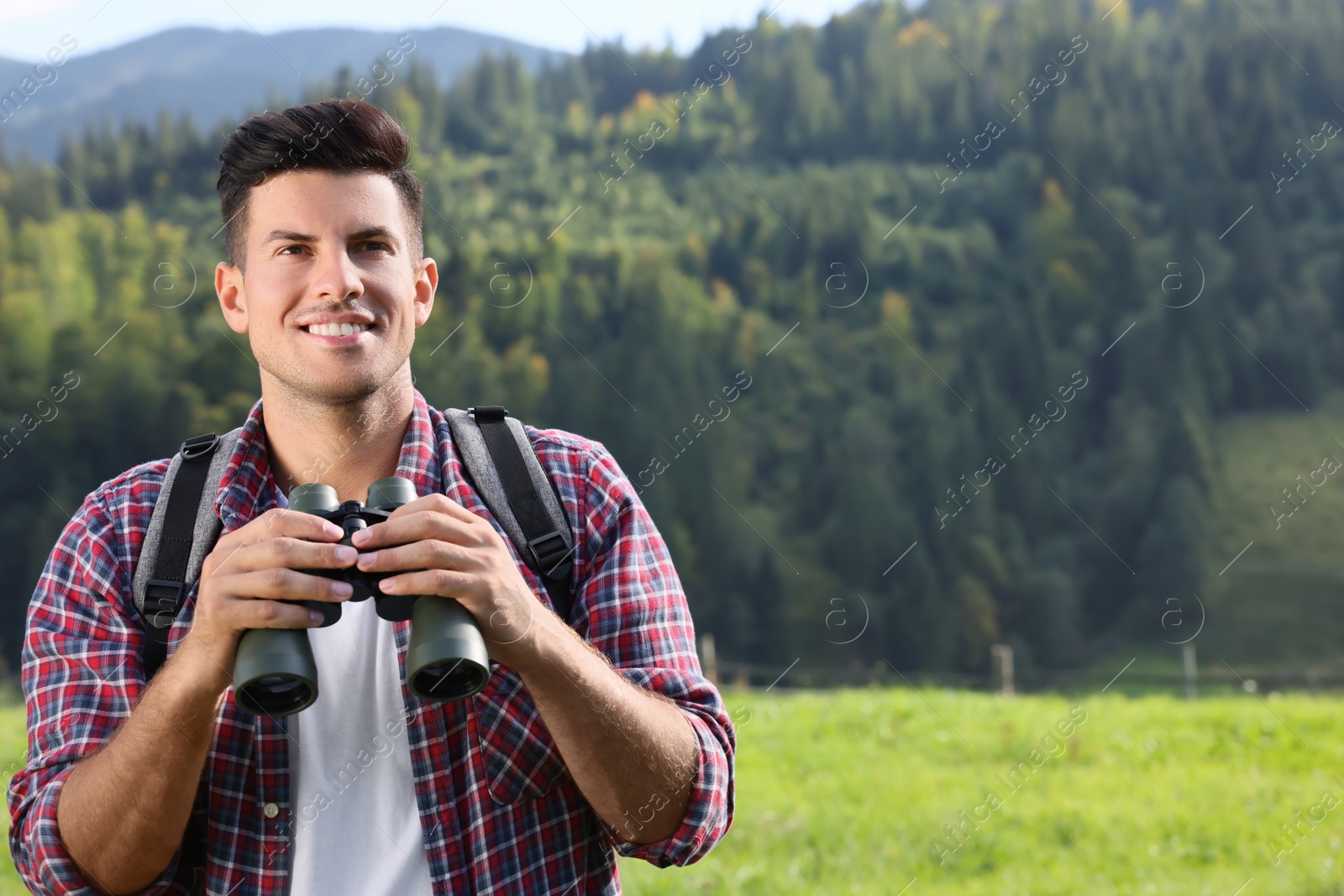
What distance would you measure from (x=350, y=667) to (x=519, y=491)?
457 millimetres

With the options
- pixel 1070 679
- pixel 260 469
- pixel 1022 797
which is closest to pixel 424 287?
pixel 260 469

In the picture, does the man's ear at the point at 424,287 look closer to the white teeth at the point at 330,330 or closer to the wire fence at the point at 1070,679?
the white teeth at the point at 330,330

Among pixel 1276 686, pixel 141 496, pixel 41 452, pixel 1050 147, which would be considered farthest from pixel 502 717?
pixel 1050 147

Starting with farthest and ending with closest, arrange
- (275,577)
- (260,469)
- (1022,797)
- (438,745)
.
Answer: (1022,797) → (260,469) → (438,745) → (275,577)

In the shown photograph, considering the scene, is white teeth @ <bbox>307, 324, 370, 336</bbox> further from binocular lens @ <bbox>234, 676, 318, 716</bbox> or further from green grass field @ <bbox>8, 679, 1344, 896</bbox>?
green grass field @ <bbox>8, 679, 1344, 896</bbox>

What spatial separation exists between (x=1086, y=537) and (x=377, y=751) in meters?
90.9

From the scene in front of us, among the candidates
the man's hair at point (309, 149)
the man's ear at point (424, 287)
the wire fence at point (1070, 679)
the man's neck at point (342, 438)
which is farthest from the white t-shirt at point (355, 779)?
the wire fence at point (1070, 679)

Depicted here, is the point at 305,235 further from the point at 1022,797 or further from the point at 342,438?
the point at 1022,797

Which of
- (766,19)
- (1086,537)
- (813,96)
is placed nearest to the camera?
(1086,537)

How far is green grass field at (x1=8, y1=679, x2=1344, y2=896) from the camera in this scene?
8.88 m

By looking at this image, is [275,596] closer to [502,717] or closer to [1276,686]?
[502,717]

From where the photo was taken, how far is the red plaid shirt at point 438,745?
7.47ft

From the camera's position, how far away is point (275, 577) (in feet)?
6.54

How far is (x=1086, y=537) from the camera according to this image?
8825 centimetres
